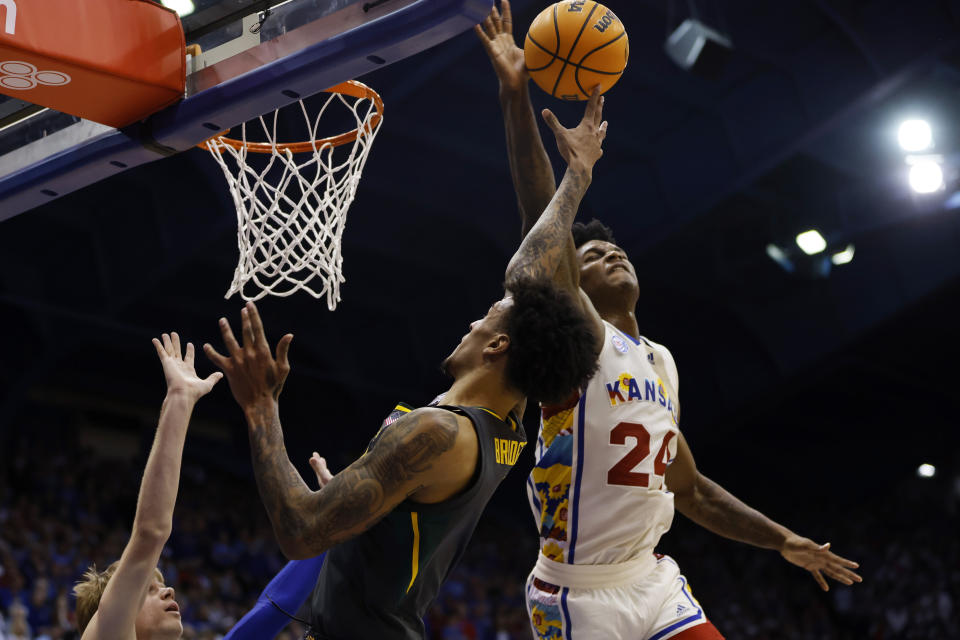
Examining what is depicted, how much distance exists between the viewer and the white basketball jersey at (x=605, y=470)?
3355 millimetres

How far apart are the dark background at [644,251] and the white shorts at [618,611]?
7557 mm

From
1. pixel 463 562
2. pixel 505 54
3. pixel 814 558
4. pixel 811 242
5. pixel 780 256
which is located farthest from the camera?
pixel 463 562

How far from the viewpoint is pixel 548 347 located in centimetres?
270

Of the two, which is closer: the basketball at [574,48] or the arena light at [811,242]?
the basketball at [574,48]

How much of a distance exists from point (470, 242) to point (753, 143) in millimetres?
3970

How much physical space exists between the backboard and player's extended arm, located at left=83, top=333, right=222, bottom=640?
3.24ft

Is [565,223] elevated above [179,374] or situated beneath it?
elevated above

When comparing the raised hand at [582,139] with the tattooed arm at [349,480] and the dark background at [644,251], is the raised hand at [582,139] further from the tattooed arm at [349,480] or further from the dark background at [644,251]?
the dark background at [644,251]

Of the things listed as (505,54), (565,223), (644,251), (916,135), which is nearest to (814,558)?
(565,223)

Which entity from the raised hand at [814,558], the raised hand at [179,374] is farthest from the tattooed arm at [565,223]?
the raised hand at [814,558]

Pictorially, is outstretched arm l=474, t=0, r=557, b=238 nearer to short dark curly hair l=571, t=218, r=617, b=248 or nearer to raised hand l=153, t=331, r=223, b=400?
short dark curly hair l=571, t=218, r=617, b=248

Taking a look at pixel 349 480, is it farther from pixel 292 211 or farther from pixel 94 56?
pixel 292 211

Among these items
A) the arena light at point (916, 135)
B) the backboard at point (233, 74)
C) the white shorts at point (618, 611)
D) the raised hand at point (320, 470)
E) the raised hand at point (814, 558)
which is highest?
the arena light at point (916, 135)

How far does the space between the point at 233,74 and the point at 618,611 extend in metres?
2.12
